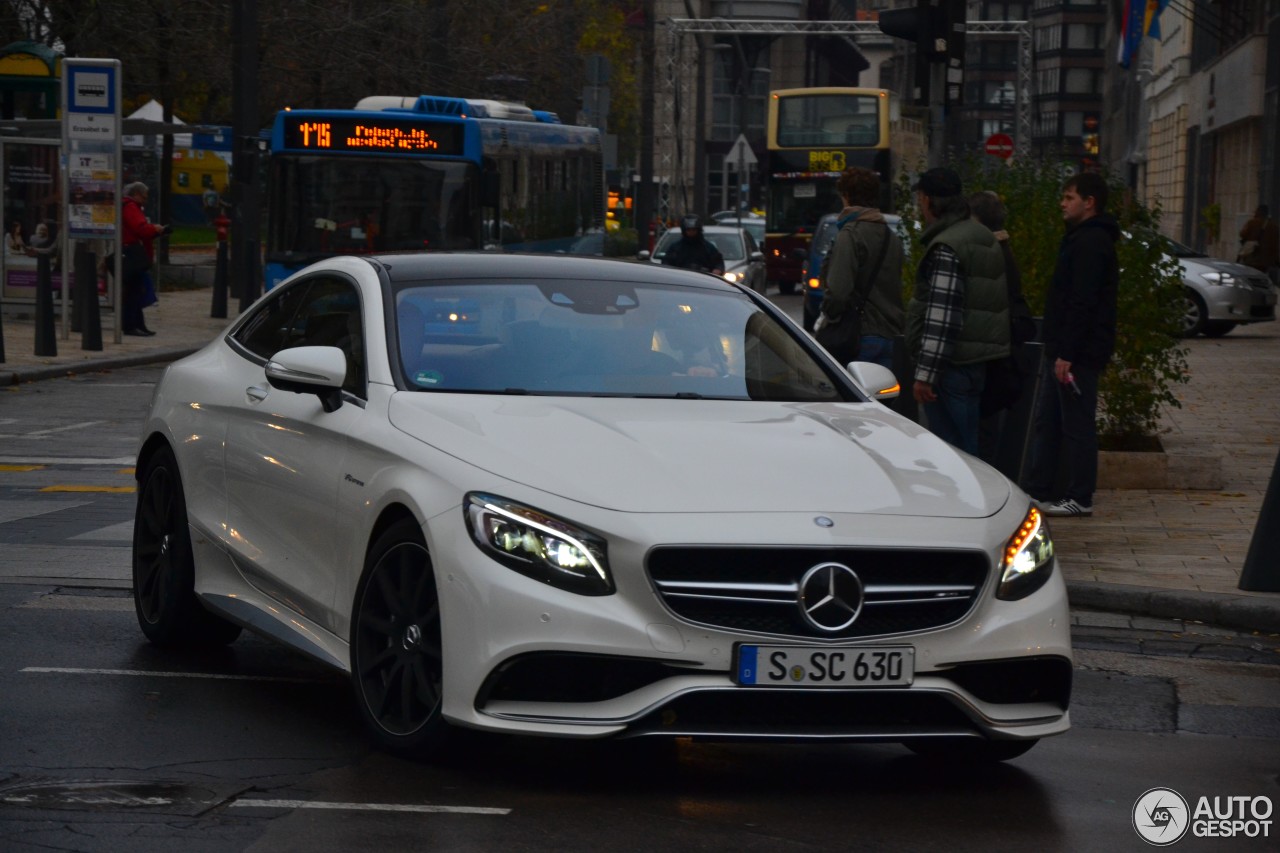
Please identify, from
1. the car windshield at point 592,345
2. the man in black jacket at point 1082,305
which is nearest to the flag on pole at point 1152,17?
the man in black jacket at point 1082,305

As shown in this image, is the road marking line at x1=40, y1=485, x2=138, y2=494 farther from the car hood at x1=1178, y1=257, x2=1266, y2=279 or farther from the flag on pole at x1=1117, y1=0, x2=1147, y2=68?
the flag on pole at x1=1117, y1=0, x2=1147, y2=68

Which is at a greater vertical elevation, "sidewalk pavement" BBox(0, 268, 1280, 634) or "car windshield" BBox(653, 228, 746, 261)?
"car windshield" BBox(653, 228, 746, 261)

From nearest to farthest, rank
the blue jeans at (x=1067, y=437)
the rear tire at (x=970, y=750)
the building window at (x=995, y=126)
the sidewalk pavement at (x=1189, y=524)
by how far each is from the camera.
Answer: the rear tire at (x=970, y=750) → the sidewalk pavement at (x=1189, y=524) → the blue jeans at (x=1067, y=437) → the building window at (x=995, y=126)

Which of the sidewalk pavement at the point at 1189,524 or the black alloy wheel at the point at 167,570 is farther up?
the black alloy wheel at the point at 167,570

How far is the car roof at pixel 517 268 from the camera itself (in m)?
6.73

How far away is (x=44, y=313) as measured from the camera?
2180cm

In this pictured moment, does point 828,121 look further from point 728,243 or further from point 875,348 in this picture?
point 875,348

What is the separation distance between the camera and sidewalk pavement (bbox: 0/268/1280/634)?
8.84 meters

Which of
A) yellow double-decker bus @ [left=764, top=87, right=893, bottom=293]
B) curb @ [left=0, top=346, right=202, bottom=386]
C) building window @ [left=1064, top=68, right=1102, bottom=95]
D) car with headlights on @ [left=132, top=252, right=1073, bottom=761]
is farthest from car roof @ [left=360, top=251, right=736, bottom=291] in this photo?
building window @ [left=1064, top=68, right=1102, bottom=95]

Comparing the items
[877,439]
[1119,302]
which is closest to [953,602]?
[877,439]

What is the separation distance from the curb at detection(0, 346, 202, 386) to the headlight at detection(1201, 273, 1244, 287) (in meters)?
13.7

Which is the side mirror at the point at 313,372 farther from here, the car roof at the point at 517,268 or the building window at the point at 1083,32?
the building window at the point at 1083,32

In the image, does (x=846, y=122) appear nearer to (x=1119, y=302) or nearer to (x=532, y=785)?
(x=1119, y=302)

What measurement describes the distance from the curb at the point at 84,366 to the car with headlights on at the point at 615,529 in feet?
40.6
